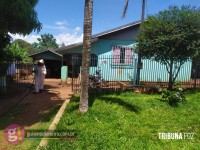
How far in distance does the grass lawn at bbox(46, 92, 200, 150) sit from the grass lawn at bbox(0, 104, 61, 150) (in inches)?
23.2

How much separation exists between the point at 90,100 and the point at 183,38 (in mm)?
4666

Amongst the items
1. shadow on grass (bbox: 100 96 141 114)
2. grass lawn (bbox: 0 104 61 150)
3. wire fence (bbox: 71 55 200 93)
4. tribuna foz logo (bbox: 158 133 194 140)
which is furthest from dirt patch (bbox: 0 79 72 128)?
tribuna foz logo (bbox: 158 133 194 140)

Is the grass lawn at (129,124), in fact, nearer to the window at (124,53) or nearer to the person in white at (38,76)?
the person in white at (38,76)

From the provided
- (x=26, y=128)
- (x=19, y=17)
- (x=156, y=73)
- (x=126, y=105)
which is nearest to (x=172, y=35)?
(x=126, y=105)

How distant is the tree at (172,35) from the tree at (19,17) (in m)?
4.85

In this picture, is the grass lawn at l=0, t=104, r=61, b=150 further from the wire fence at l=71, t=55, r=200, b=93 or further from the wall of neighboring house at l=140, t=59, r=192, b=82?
the wall of neighboring house at l=140, t=59, r=192, b=82

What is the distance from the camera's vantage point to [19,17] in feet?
31.1

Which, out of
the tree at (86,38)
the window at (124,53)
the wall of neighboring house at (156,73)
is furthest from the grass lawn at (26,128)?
the window at (124,53)

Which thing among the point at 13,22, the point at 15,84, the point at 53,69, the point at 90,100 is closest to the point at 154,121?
the point at 90,100

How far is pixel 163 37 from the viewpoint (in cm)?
1095

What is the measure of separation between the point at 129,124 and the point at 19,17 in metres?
5.68

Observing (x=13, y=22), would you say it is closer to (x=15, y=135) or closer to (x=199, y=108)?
(x=15, y=135)

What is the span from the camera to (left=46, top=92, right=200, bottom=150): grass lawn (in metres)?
5.63

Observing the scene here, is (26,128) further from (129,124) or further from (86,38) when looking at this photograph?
(86,38)
